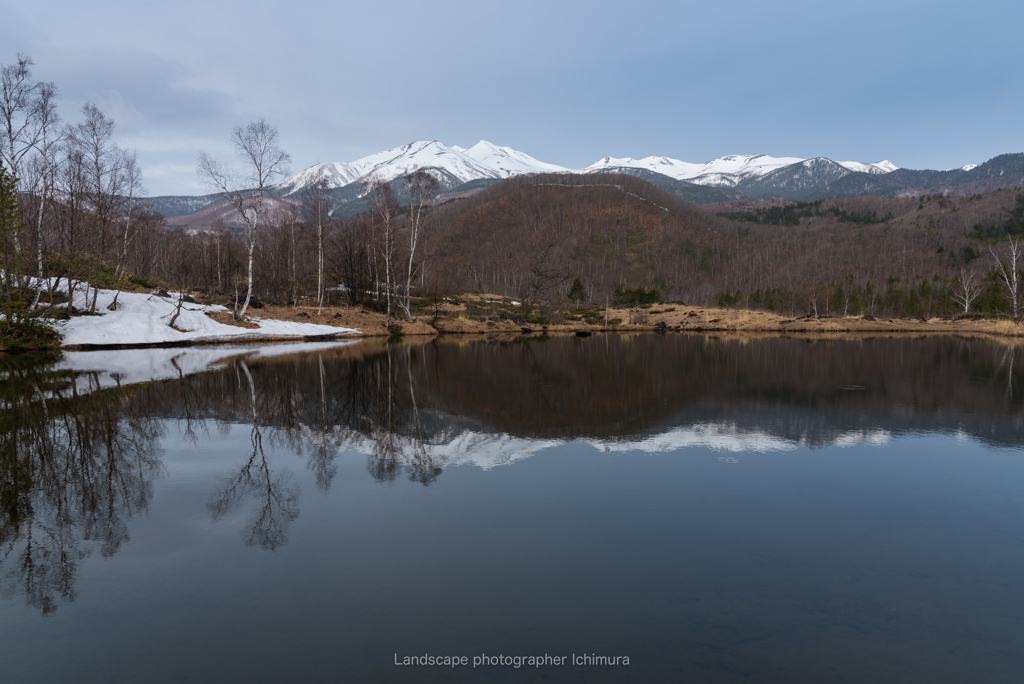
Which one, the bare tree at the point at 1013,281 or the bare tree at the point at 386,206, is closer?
the bare tree at the point at 386,206

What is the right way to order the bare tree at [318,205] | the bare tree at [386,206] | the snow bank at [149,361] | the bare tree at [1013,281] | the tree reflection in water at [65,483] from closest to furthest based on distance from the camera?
the tree reflection in water at [65,483] → the snow bank at [149,361] → the bare tree at [386,206] → the bare tree at [318,205] → the bare tree at [1013,281]

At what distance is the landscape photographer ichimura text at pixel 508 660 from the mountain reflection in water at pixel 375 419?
2.79 m

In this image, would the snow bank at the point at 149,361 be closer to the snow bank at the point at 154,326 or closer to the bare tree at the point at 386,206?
the snow bank at the point at 154,326

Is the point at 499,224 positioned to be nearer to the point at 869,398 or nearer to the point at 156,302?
the point at 156,302

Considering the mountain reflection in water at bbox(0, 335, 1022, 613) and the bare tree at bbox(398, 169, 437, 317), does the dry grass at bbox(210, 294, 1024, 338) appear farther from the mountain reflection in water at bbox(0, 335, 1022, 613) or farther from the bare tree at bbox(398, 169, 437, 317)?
the mountain reflection in water at bbox(0, 335, 1022, 613)

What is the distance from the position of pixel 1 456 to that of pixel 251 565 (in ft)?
21.7

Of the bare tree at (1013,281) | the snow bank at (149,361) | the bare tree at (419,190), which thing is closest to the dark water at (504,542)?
the snow bank at (149,361)

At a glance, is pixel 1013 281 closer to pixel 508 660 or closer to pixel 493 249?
pixel 508 660

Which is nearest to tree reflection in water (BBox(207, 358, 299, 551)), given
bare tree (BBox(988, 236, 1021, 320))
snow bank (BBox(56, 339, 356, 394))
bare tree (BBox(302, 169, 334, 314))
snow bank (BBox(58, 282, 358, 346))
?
snow bank (BBox(56, 339, 356, 394))

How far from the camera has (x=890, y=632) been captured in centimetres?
412

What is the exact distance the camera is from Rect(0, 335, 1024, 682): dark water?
3816mm

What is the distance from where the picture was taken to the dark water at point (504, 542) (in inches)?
150

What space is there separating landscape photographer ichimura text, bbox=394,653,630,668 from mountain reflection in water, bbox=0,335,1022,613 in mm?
2794

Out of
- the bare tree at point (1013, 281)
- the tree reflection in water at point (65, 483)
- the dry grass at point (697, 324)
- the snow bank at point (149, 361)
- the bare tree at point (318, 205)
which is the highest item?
the bare tree at point (318, 205)
